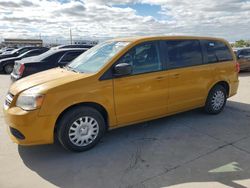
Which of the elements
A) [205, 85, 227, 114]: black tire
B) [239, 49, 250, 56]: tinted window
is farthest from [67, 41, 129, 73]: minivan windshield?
[239, 49, 250, 56]: tinted window

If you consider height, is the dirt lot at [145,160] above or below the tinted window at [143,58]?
below

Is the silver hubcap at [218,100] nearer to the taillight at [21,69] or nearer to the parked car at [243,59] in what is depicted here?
the taillight at [21,69]

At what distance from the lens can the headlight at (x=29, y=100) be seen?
359 centimetres

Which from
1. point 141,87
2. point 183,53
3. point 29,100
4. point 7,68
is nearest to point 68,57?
point 183,53

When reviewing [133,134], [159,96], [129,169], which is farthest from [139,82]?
[129,169]

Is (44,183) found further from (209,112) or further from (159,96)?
(209,112)

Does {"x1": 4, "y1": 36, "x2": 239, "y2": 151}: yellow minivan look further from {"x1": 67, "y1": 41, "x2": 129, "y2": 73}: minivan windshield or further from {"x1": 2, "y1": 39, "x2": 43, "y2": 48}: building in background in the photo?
{"x1": 2, "y1": 39, "x2": 43, "y2": 48}: building in background

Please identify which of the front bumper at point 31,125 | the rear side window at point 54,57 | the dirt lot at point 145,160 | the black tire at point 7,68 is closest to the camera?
the dirt lot at point 145,160

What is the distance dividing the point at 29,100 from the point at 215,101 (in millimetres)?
3897

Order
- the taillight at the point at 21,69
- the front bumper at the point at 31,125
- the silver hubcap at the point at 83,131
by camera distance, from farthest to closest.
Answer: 1. the taillight at the point at 21,69
2. the silver hubcap at the point at 83,131
3. the front bumper at the point at 31,125

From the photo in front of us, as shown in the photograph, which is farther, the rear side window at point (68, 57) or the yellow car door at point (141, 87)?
the rear side window at point (68, 57)

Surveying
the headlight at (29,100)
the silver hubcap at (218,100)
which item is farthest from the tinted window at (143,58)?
the silver hubcap at (218,100)

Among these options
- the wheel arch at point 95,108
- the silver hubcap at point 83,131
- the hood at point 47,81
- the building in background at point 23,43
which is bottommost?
the silver hubcap at point 83,131

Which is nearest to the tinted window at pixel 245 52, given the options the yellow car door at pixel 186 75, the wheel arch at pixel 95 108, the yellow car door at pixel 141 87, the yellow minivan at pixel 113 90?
the yellow minivan at pixel 113 90
